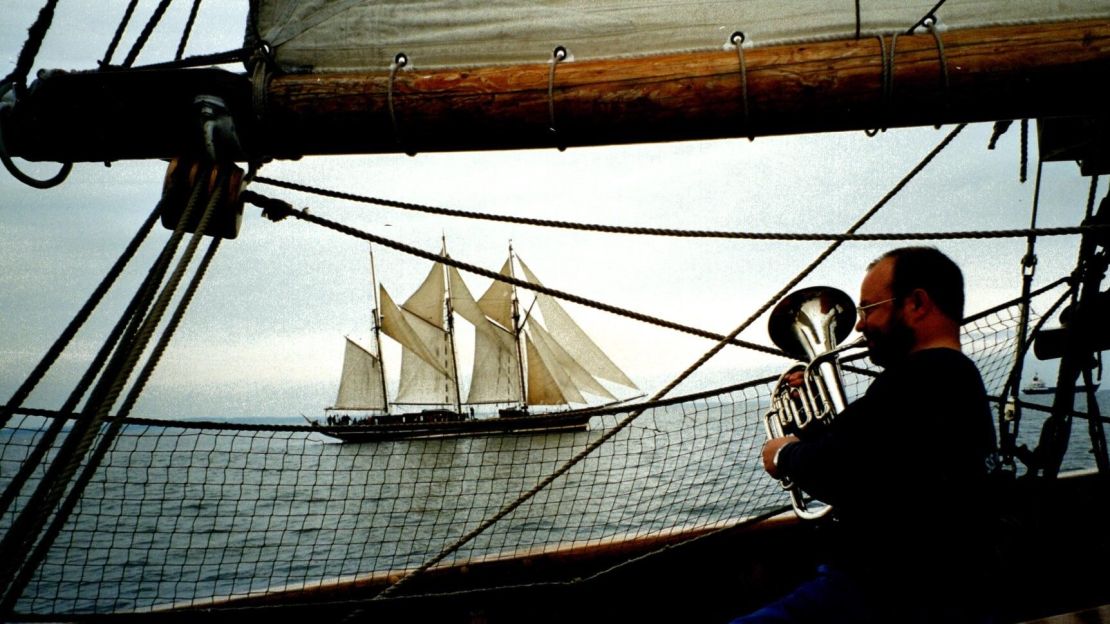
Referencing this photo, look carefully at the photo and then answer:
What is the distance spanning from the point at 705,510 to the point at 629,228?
16.4m

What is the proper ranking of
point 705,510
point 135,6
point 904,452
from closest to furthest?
point 904,452
point 135,6
point 705,510

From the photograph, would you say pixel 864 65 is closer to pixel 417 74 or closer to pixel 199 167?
pixel 417 74

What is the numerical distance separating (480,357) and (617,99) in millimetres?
46654

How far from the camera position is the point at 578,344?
46406 millimetres

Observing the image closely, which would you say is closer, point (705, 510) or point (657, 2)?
point (657, 2)

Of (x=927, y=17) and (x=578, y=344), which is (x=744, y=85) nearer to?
(x=927, y=17)

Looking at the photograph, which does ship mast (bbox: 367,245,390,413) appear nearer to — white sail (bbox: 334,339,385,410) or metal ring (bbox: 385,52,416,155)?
white sail (bbox: 334,339,385,410)

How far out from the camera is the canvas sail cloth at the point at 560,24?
2074 millimetres

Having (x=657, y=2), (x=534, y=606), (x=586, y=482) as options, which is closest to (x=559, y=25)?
(x=657, y=2)

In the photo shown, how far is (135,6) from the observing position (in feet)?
8.08

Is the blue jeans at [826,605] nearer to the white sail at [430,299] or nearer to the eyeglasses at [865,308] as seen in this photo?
the eyeglasses at [865,308]

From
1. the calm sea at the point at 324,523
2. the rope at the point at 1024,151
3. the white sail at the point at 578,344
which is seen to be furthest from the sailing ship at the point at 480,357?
the rope at the point at 1024,151

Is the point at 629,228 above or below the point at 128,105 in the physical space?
below

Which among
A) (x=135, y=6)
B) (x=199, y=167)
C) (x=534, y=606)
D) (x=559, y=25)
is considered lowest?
(x=534, y=606)
